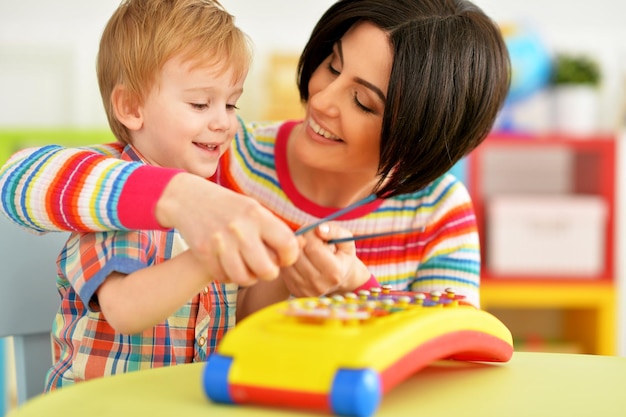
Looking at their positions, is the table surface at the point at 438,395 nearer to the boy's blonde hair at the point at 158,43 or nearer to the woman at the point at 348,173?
the woman at the point at 348,173

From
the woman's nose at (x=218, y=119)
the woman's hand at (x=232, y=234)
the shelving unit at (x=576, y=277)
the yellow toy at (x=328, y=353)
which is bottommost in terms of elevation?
the shelving unit at (x=576, y=277)

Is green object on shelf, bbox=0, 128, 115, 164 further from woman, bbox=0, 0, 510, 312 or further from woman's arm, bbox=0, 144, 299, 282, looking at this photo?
woman's arm, bbox=0, 144, 299, 282

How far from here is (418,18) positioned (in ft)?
3.54

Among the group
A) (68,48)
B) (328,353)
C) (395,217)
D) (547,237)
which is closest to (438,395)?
(328,353)

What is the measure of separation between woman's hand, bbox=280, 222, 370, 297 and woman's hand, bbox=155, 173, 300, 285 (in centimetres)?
16

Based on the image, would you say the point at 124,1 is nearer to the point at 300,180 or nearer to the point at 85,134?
the point at 300,180

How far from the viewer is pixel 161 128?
991 mm

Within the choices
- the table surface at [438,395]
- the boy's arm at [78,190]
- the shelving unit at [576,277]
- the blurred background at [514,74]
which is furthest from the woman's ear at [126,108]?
the shelving unit at [576,277]

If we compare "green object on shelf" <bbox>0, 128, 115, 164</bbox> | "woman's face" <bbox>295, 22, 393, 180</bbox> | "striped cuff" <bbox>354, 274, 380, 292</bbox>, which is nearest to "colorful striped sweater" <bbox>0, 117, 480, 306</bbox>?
"woman's face" <bbox>295, 22, 393, 180</bbox>

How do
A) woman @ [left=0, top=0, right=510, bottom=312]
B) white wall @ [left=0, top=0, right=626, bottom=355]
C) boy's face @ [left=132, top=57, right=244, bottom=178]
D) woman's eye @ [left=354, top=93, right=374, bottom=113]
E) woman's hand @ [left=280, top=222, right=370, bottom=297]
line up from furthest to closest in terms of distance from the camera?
white wall @ [left=0, top=0, right=626, bottom=355], woman's eye @ [left=354, top=93, right=374, bottom=113], boy's face @ [left=132, top=57, right=244, bottom=178], woman's hand @ [left=280, top=222, right=370, bottom=297], woman @ [left=0, top=0, right=510, bottom=312]

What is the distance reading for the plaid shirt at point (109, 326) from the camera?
828 mm

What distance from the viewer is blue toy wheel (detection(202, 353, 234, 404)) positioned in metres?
0.63

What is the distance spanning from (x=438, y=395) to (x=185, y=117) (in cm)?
47

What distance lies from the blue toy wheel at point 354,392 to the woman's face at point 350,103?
0.54 meters
